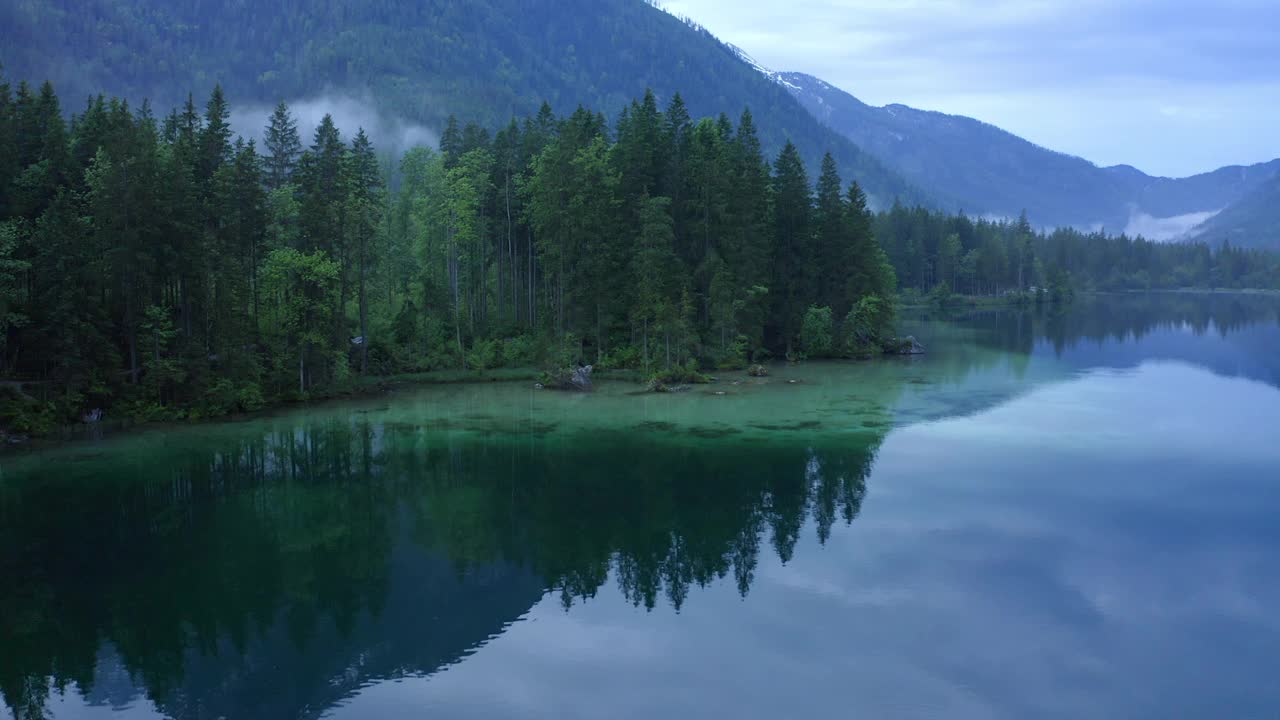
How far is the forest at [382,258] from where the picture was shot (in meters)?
46.7

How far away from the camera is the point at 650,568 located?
88.5 ft

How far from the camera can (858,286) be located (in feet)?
262

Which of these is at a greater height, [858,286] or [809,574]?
[858,286]

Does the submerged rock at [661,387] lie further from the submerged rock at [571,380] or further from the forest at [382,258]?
the submerged rock at [571,380]

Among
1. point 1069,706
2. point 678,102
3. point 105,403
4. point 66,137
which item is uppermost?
point 678,102

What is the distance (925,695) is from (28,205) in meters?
51.0

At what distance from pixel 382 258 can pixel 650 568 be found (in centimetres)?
5470

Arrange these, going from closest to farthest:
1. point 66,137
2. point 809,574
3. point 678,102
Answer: point 809,574
point 66,137
point 678,102

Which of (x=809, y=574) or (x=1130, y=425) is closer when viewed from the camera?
(x=809, y=574)

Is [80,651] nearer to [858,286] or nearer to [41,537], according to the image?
[41,537]

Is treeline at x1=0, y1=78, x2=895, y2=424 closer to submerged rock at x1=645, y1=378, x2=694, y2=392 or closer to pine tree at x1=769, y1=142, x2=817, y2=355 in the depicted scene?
pine tree at x1=769, y1=142, x2=817, y2=355

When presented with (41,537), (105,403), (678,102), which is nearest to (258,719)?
(41,537)

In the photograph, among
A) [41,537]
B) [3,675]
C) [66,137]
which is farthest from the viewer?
[66,137]

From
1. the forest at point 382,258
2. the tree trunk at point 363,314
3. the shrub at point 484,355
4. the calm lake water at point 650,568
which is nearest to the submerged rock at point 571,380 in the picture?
the forest at point 382,258
